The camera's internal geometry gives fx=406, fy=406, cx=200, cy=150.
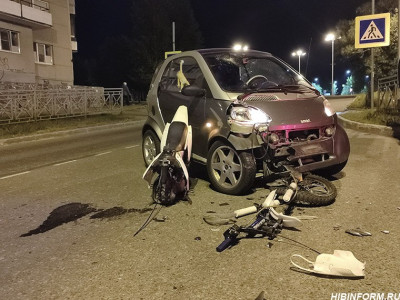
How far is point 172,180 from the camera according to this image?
4996 millimetres

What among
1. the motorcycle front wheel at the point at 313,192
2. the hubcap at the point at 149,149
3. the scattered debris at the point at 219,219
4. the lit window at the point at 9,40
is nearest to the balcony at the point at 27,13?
the lit window at the point at 9,40

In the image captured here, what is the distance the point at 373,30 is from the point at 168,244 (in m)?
11.1

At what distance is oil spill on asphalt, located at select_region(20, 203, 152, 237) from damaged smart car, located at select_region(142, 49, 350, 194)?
1.25 m

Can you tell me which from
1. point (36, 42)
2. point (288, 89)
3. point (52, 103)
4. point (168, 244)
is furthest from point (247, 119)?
point (36, 42)

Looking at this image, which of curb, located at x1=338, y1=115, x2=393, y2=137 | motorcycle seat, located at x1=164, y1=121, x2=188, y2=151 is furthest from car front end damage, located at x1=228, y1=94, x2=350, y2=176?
curb, located at x1=338, y1=115, x2=393, y2=137

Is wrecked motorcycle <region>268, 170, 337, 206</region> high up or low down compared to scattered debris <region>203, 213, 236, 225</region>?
up

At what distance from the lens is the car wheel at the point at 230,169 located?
16.1 ft

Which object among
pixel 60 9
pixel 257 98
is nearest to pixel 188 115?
pixel 257 98

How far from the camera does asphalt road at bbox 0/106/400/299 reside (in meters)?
3.03

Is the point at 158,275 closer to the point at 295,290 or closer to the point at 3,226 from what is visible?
the point at 295,290

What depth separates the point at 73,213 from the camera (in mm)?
4887

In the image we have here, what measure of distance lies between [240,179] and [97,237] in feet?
6.11

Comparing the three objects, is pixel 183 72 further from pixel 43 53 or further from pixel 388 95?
pixel 43 53

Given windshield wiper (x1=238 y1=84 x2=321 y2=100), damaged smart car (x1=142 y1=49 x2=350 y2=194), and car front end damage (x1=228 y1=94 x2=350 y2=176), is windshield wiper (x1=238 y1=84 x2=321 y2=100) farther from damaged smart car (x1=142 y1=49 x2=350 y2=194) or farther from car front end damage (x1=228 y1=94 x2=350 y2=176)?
car front end damage (x1=228 y1=94 x2=350 y2=176)
